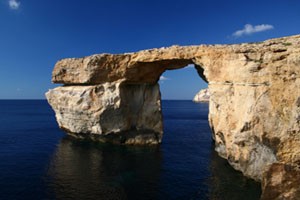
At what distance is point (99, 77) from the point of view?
36125 mm

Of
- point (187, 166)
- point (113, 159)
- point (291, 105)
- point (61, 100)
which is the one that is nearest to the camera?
point (291, 105)

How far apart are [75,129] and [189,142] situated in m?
19.0

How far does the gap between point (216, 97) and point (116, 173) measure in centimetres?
1388

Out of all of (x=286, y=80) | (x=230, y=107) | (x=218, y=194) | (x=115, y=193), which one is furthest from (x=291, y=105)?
(x=115, y=193)

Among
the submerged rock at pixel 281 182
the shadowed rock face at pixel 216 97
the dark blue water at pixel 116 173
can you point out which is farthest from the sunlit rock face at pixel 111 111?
the submerged rock at pixel 281 182

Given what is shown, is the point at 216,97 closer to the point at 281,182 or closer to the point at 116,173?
the point at 281,182

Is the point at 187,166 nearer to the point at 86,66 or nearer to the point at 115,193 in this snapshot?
the point at 115,193

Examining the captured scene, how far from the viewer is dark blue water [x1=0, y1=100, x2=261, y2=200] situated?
20.9 metres

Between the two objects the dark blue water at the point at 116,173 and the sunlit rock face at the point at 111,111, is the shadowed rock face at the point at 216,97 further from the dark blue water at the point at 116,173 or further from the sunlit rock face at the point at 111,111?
the dark blue water at the point at 116,173

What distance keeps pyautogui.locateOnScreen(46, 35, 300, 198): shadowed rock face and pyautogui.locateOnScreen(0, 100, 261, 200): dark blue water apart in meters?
2.94

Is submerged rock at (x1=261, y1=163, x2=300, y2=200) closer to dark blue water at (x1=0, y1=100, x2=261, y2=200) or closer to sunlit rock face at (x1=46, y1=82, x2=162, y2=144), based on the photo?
dark blue water at (x1=0, y1=100, x2=261, y2=200)

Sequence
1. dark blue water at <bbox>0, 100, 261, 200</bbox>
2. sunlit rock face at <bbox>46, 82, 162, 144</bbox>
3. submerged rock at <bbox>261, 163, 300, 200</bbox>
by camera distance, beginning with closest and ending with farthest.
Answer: submerged rock at <bbox>261, 163, 300, 200</bbox>, dark blue water at <bbox>0, 100, 261, 200</bbox>, sunlit rock face at <bbox>46, 82, 162, 144</bbox>

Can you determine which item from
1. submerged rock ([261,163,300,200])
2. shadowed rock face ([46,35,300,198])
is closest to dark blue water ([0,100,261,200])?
submerged rock ([261,163,300,200])

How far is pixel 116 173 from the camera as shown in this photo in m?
25.7
